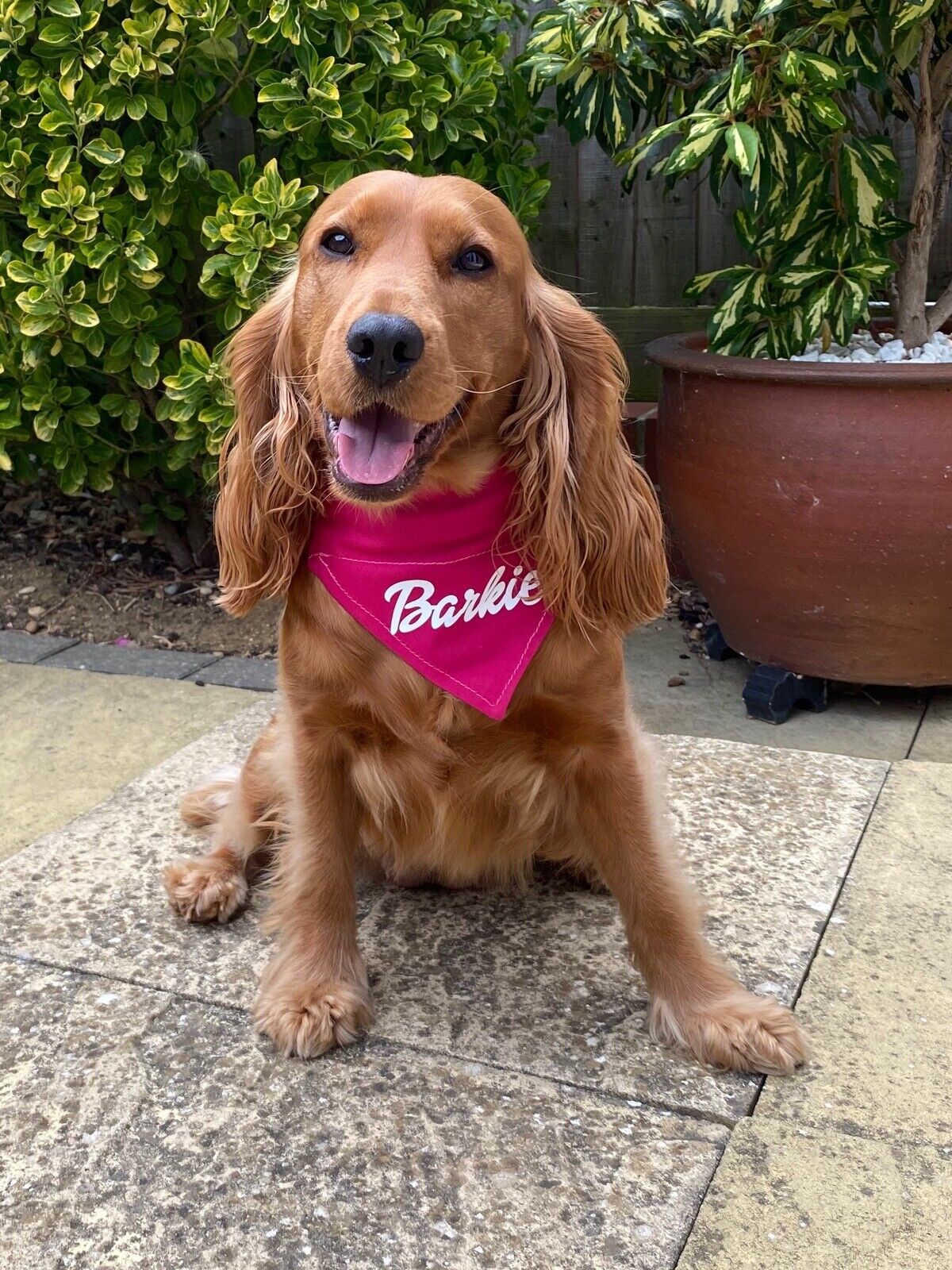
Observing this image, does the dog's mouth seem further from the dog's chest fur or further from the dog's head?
the dog's chest fur

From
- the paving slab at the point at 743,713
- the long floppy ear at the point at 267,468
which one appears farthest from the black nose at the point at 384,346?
the paving slab at the point at 743,713

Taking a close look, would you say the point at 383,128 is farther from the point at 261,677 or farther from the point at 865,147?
the point at 261,677

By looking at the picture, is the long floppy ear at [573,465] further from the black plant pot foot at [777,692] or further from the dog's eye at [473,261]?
the black plant pot foot at [777,692]

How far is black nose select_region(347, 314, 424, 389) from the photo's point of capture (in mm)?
1752

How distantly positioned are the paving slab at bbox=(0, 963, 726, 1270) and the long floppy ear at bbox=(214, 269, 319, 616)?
826 mm

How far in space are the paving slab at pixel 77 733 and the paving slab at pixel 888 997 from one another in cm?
187

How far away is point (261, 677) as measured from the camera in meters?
4.07

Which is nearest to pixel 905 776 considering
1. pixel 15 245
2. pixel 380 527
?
pixel 380 527

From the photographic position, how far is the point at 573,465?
83.2 inches

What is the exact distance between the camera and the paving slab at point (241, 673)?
13.1 feet

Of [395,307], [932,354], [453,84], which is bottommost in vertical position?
[932,354]

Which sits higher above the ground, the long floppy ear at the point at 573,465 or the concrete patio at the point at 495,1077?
the long floppy ear at the point at 573,465

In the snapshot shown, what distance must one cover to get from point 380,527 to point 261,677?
2079 mm

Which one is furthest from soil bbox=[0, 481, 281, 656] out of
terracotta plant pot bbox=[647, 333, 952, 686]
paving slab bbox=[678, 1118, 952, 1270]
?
paving slab bbox=[678, 1118, 952, 1270]
